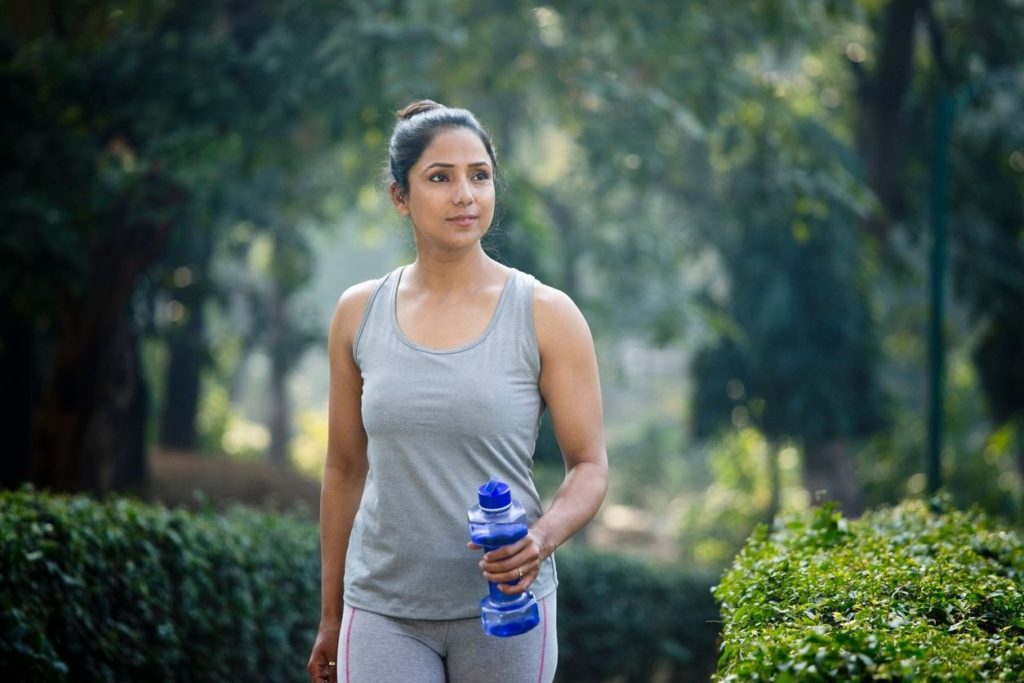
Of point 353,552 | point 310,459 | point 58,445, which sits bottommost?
point 310,459

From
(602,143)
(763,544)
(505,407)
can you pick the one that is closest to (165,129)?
(602,143)

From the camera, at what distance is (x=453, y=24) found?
1016cm

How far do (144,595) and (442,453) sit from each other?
277cm

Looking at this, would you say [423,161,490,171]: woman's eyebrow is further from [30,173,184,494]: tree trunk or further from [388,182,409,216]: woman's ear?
[30,173,184,494]: tree trunk

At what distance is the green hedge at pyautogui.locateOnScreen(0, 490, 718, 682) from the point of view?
15.2 feet

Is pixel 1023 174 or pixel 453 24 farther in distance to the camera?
pixel 1023 174

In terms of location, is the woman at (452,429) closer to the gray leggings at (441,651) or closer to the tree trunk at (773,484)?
the gray leggings at (441,651)

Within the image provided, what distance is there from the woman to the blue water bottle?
0.35ft

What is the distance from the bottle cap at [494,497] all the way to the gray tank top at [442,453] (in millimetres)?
254

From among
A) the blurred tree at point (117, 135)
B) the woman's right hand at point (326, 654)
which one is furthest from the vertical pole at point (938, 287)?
the woman's right hand at point (326, 654)

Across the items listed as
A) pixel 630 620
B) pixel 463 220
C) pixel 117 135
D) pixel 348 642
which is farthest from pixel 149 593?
pixel 630 620

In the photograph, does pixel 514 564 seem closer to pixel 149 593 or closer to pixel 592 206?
pixel 149 593

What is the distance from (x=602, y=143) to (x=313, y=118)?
3.44 metres

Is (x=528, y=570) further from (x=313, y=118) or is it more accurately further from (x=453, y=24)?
(x=313, y=118)
